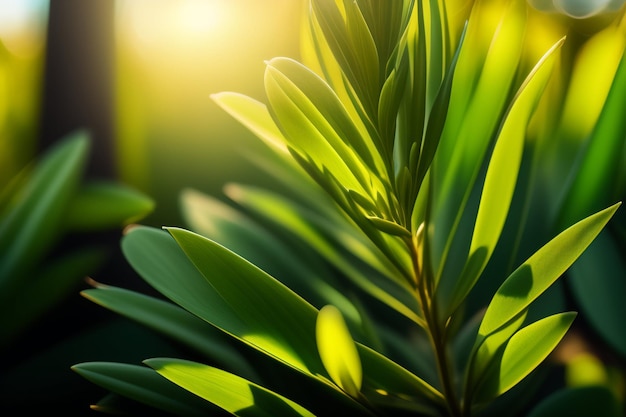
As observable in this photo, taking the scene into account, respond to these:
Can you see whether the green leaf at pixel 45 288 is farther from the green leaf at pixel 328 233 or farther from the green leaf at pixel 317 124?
the green leaf at pixel 317 124

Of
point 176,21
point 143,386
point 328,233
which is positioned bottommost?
point 143,386

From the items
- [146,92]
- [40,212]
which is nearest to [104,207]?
[40,212]

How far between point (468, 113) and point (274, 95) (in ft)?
0.56

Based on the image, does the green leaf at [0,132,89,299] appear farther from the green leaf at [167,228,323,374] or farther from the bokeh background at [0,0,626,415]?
the green leaf at [167,228,323,374]

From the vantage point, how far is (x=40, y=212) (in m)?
0.62

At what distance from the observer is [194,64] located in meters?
0.75

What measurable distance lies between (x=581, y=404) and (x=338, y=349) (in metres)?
0.19

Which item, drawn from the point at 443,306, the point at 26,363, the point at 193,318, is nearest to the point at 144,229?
the point at 193,318

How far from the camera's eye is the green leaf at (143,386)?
33cm

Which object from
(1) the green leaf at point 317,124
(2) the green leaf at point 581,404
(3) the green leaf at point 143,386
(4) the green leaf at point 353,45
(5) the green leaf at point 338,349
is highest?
(4) the green leaf at point 353,45

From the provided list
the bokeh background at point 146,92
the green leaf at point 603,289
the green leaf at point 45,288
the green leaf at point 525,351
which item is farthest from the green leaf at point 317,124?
the green leaf at point 45,288

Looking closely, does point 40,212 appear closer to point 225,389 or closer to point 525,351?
point 225,389

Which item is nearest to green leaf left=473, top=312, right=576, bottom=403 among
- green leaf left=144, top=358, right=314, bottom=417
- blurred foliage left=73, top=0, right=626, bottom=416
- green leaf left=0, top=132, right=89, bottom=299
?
blurred foliage left=73, top=0, right=626, bottom=416

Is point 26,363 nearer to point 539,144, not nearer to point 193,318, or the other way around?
point 193,318
